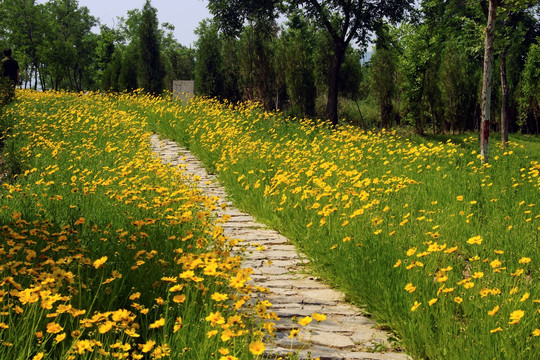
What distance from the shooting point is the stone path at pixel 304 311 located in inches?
118

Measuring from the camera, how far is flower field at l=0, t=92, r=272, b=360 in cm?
229

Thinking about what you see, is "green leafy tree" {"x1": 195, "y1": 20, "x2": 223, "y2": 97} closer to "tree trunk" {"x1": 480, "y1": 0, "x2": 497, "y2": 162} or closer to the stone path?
"tree trunk" {"x1": 480, "y1": 0, "x2": 497, "y2": 162}

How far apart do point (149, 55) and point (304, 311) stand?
940 inches

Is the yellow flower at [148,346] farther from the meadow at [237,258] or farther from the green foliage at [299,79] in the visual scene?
the green foliage at [299,79]

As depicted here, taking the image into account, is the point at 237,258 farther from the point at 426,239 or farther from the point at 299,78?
the point at 299,78

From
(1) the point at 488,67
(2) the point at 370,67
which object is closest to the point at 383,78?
(2) the point at 370,67

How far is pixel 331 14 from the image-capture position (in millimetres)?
20047

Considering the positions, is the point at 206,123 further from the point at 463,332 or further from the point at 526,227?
the point at 463,332

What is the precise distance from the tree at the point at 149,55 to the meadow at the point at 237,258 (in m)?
17.6

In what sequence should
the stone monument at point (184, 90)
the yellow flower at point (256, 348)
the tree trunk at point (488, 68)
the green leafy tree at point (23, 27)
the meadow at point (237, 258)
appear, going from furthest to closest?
1. the green leafy tree at point (23, 27)
2. the stone monument at point (184, 90)
3. the tree trunk at point (488, 68)
4. the meadow at point (237, 258)
5. the yellow flower at point (256, 348)

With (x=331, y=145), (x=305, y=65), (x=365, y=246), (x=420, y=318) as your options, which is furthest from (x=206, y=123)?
(x=305, y=65)

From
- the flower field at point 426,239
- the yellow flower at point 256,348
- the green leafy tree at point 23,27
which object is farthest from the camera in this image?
the green leafy tree at point 23,27

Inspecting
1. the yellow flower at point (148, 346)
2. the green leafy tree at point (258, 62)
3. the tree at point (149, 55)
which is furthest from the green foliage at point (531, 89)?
the yellow flower at point (148, 346)

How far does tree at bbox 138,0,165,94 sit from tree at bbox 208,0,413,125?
6791mm
